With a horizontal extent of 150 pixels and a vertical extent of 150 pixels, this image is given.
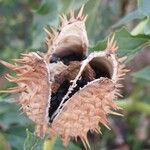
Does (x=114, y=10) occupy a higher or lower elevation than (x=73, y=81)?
higher

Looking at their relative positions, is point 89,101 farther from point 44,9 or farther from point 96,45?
point 44,9

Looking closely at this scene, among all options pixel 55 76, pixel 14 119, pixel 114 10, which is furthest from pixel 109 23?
pixel 55 76

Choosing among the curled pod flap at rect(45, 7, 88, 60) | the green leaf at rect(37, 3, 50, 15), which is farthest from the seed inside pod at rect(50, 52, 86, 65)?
the green leaf at rect(37, 3, 50, 15)

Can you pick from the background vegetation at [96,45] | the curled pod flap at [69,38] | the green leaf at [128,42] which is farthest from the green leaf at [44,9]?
the curled pod flap at [69,38]

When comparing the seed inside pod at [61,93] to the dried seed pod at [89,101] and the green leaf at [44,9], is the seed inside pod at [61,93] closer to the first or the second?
the dried seed pod at [89,101]

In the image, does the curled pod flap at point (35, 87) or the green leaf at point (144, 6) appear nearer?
the curled pod flap at point (35, 87)

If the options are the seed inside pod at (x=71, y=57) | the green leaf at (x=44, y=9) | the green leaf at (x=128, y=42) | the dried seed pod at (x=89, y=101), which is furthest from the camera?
the green leaf at (x=44, y=9)

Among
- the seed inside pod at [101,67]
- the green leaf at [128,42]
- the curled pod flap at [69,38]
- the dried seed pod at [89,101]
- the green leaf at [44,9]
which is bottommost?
the dried seed pod at [89,101]

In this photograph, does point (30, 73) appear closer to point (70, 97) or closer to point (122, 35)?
point (70, 97)
